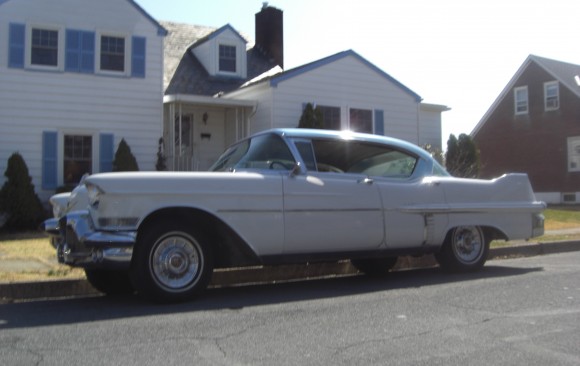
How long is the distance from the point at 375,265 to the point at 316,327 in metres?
3.11

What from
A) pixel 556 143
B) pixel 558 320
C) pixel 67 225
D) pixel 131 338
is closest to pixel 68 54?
pixel 67 225

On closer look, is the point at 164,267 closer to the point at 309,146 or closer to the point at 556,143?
the point at 309,146

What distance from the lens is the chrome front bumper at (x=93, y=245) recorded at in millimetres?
5465

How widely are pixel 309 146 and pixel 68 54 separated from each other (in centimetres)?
1124

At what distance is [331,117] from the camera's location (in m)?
18.9

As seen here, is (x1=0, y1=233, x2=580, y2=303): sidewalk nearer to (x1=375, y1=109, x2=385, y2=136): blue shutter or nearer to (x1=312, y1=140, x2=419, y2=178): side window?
(x1=312, y1=140, x2=419, y2=178): side window

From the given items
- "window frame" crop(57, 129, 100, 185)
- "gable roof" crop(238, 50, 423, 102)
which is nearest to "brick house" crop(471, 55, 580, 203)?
"gable roof" crop(238, 50, 423, 102)

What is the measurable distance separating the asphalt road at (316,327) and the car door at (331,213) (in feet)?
1.73

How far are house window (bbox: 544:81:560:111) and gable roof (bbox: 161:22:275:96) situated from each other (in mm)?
14643

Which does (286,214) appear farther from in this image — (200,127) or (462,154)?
(462,154)

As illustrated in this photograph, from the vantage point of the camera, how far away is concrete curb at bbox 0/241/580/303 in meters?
6.41

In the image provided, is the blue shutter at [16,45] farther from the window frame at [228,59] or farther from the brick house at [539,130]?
the brick house at [539,130]

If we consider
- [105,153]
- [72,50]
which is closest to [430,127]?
[105,153]

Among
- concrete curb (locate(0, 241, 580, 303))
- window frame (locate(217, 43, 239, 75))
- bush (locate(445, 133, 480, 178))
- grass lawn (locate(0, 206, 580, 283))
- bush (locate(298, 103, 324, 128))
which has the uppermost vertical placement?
window frame (locate(217, 43, 239, 75))
